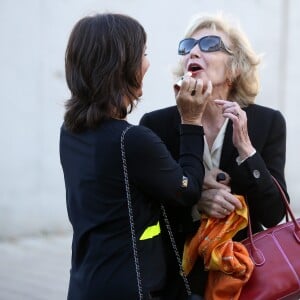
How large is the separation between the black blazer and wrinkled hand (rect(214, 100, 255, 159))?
0.13 feet

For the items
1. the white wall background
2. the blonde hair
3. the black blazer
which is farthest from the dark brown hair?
the white wall background

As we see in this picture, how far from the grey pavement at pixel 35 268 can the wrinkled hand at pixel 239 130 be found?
10.5 ft

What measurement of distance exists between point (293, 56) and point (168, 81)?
2.27 m

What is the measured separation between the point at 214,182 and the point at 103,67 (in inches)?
24.7

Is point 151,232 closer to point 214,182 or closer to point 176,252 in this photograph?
point 176,252

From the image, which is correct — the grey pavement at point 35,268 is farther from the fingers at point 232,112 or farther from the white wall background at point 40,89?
the fingers at point 232,112

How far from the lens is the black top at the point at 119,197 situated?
2.11m

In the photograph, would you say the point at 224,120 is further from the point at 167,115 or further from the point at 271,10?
the point at 271,10

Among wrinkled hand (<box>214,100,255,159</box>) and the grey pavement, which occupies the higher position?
wrinkled hand (<box>214,100,255,159</box>)

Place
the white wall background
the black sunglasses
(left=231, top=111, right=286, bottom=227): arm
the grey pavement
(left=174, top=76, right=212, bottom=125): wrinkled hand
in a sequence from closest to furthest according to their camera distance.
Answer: (left=174, top=76, right=212, bottom=125): wrinkled hand → (left=231, top=111, right=286, bottom=227): arm → the black sunglasses → the grey pavement → the white wall background

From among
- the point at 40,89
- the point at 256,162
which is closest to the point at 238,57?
the point at 256,162

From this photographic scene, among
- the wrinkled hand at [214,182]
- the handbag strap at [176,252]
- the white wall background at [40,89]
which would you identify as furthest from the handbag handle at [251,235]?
the white wall background at [40,89]

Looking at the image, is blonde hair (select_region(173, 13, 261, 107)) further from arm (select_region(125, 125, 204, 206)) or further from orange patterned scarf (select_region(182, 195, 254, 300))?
arm (select_region(125, 125, 204, 206))

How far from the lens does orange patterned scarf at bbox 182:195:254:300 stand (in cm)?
231
